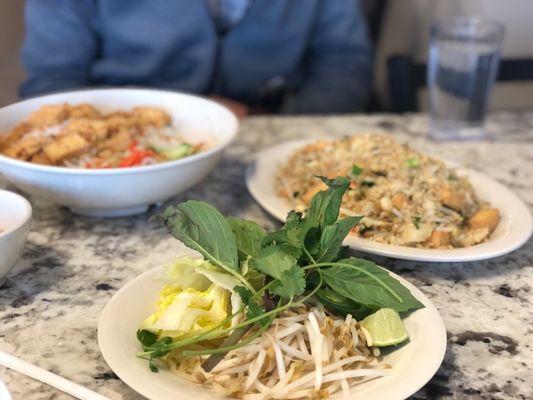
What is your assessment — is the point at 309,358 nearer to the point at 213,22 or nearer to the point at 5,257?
the point at 5,257

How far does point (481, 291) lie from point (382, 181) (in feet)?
0.83

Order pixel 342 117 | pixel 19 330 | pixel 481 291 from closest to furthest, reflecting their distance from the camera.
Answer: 1. pixel 19 330
2. pixel 481 291
3. pixel 342 117

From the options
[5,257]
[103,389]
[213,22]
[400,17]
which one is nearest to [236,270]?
[103,389]

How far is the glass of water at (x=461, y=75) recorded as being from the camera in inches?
61.4

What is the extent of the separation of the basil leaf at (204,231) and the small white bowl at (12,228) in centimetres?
Answer: 20

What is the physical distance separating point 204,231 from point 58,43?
1275 mm

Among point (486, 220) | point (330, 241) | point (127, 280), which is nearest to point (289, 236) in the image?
point (330, 241)

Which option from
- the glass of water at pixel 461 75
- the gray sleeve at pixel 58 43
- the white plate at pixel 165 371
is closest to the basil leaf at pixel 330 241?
the white plate at pixel 165 371

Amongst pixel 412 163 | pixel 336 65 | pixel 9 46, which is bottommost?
pixel 9 46

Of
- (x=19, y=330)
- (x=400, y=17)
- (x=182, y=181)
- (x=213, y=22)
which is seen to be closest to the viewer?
(x=19, y=330)

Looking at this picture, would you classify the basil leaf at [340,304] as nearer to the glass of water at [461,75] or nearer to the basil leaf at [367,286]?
the basil leaf at [367,286]

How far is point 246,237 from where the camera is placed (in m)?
0.84

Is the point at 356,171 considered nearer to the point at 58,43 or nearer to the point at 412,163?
the point at 412,163

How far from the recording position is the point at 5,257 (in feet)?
2.85
